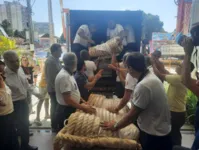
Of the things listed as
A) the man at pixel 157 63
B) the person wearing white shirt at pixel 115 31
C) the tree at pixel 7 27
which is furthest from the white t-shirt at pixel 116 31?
the tree at pixel 7 27

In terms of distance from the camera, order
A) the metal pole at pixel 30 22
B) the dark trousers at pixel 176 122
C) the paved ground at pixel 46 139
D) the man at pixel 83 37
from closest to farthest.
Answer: the dark trousers at pixel 176 122 → the paved ground at pixel 46 139 → the man at pixel 83 37 → the metal pole at pixel 30 22

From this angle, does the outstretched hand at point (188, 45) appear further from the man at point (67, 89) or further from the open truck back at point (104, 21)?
the open truck back at point (104, 21)

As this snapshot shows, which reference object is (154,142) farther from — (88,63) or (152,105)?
(88,63)

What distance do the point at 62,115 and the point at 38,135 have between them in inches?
45.9

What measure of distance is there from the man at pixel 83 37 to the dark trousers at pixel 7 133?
234 centimetres

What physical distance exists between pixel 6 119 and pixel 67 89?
806 millimetres

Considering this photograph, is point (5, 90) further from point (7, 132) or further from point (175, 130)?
point (175, 130)

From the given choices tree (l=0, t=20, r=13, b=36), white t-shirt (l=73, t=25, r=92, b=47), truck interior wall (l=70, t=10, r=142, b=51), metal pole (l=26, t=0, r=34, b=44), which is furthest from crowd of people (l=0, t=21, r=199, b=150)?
tree (l=0, t=20, r=13, b=36)

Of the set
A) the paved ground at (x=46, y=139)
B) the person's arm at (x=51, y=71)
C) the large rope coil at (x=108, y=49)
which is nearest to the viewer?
the paved ground at (x=46, y=139)

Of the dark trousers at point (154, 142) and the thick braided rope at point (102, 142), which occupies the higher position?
the thick braided rope at point (102, 142)

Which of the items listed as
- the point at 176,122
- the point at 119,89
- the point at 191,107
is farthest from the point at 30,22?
the point at 176,122

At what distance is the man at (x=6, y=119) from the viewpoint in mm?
2080

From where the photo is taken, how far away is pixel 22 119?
255 cm

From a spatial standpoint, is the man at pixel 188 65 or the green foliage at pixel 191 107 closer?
the man at pixel 188 65
